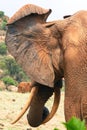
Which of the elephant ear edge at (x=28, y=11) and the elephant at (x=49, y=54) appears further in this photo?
the elephant ear edge at (x=28, y=11)

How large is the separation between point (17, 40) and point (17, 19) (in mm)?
237

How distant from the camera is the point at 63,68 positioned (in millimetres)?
4098

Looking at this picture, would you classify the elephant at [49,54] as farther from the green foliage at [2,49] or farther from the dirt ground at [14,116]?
the green foliage at [2,49]

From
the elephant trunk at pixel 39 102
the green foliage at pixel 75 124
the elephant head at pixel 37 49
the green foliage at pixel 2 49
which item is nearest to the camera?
the green foliage at pixel 75 124

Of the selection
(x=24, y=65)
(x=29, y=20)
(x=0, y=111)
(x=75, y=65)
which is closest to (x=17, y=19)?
(x=29, y=20)

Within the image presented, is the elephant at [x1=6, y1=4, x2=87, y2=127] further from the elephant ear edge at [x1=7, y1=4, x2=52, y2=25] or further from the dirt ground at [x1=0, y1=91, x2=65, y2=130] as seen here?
the dirt ground at [x1=0, y1=91, x2=65, y2=130]

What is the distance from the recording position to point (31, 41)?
4371 millimetres

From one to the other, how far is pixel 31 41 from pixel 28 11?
298 millimetres

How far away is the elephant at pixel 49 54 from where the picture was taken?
3.90m

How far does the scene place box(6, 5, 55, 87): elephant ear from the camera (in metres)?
4.24

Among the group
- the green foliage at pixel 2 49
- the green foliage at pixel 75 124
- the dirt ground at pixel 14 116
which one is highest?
the green foliage at pixel 75 124

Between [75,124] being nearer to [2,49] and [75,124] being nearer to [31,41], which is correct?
[31,41]

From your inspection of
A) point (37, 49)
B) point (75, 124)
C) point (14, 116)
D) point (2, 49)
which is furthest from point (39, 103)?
point (2, 49)

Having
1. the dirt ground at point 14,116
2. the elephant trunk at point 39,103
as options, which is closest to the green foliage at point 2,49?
the dirt ground at point 14,116
